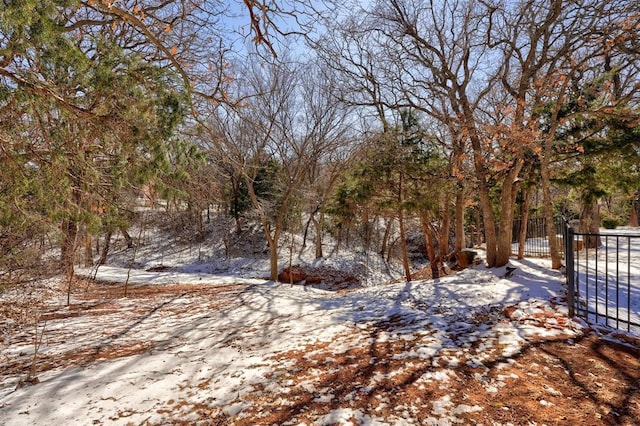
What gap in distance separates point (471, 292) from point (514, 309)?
1.40 m

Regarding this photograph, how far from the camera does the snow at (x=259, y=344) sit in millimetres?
2844

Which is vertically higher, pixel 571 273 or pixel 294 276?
pixel 571 273

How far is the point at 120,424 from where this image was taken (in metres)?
2.64

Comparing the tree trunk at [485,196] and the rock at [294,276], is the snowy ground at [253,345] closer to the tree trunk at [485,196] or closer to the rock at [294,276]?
the tree trunk at [485,196]

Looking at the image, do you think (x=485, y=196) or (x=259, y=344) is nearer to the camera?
(x=259, y=344)

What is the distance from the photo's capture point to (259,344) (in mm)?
4402

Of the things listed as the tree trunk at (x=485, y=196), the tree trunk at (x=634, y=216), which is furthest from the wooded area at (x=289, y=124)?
the tree trunk at (x=634, y=216)

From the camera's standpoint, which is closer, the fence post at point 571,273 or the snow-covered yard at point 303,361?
the snow-covered yard at point 303,361

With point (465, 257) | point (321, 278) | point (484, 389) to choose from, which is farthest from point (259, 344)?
point (321, 278)

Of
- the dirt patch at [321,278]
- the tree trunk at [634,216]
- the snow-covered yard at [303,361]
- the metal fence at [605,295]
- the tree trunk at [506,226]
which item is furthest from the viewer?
the tree trunk at [634,216]

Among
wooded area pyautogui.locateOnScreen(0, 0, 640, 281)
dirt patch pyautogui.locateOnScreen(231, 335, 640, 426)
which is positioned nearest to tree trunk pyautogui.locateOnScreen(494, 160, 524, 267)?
wooded area pyautogui.locateOnScreen(0, 0, 640, 281)

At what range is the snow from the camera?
2844 millimetres

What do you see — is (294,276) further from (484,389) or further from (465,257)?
(484,389)

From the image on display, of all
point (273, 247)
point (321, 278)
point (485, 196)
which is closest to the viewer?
point (485, 196)
